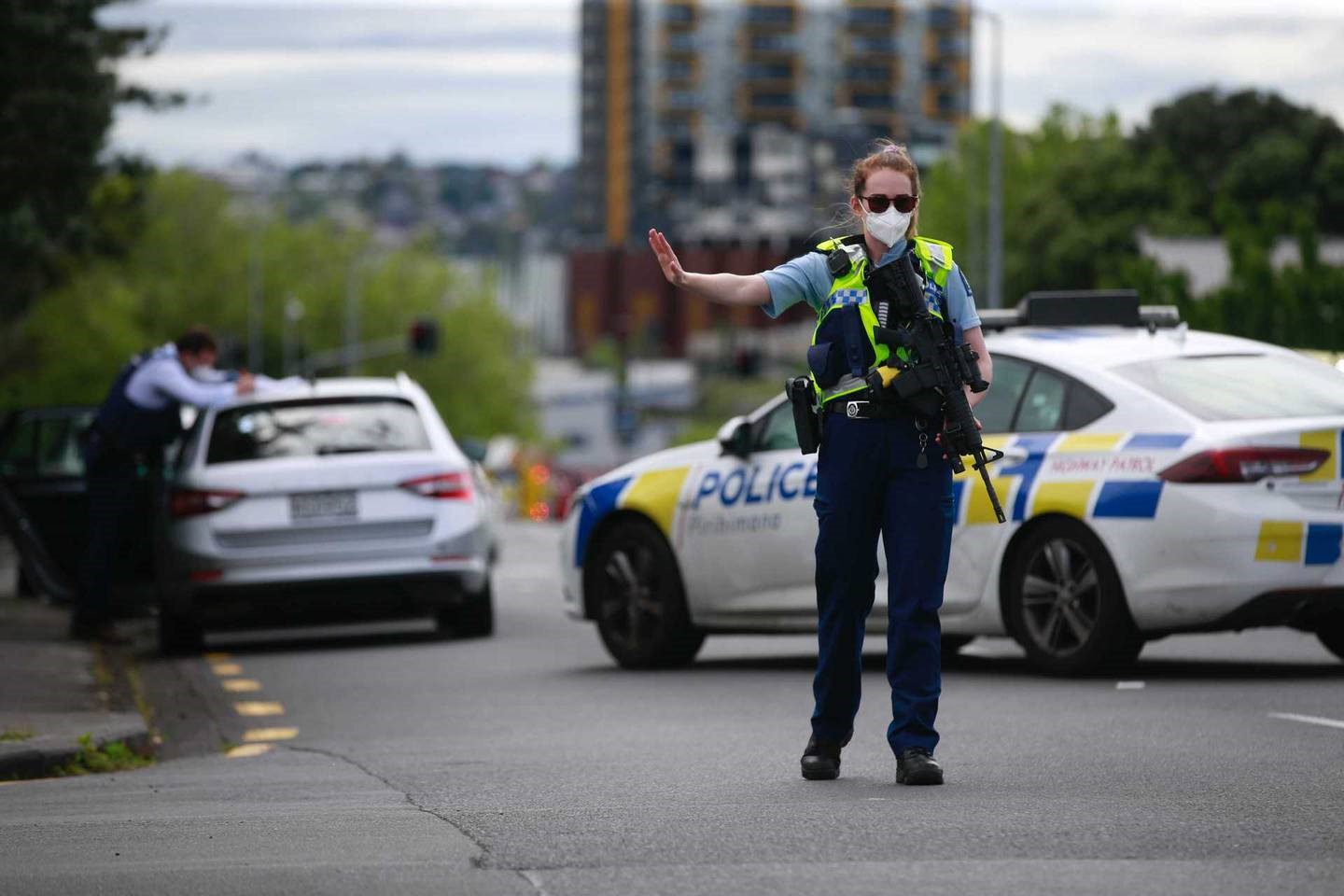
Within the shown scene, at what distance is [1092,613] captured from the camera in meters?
11.6

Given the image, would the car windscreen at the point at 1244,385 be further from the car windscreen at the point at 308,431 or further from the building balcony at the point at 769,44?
the building balcony at the point at 769,44

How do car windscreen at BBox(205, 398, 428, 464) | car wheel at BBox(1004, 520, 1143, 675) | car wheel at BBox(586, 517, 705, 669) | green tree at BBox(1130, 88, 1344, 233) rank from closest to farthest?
car wheel at BBox(1004, 520, 1143, 675) → car wheel at BBox(586, 517, 705, 669) → car windscreen at BBox(205, 398, 428, 464) → green tree at BBox(1130, 88, 1344, 233)

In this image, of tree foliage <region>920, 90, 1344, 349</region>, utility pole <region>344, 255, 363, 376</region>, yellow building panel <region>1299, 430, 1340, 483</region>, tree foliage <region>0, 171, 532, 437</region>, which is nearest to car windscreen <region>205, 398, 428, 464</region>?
yellow building panel <region>1299, 430, 1340, 483</region>

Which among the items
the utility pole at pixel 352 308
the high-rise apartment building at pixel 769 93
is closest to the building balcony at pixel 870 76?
the high-rise apartment building at pixel 769 93

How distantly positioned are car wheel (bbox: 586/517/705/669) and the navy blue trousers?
521 cm

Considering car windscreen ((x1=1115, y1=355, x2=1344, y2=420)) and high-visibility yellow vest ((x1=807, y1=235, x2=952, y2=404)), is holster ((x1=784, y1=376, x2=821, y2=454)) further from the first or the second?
car windscreen ((x1=1115, y1=355, x2=1344, y2=420))

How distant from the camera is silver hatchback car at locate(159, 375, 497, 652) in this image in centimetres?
1581

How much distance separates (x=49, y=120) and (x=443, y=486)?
23.0 feet

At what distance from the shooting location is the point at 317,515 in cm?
1591

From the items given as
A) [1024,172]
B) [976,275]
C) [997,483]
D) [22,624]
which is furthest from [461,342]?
[997,483]

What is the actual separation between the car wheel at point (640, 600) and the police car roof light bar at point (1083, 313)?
1.99 metres

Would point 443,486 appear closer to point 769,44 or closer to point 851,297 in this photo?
point 851,297

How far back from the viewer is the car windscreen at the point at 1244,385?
11.6 metres

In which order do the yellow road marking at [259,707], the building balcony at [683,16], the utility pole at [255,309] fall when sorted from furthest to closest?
1. the building balcony at [683,16]
2. the utility pole at [255,309]
3. the yellow road marking at [259,707]
